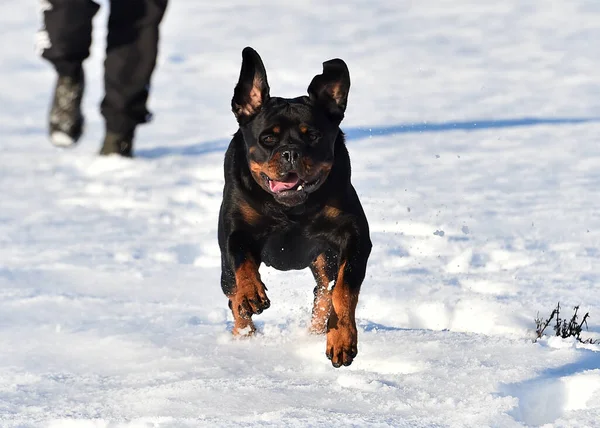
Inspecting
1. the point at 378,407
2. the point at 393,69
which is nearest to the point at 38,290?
the point at 378,407

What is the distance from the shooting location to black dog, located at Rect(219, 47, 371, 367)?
319 cm

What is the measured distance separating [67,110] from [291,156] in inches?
142

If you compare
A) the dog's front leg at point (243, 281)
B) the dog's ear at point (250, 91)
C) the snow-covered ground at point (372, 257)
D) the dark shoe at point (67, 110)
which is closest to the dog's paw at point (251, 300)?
the dog's front leg at point (243, 281)

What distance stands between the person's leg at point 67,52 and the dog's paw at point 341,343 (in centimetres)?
372

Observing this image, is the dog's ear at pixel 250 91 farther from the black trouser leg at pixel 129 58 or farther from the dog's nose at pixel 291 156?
the black trouser leg at pixel 129 58

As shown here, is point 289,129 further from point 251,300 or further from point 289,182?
point 251,300

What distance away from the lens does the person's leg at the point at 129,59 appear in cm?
647

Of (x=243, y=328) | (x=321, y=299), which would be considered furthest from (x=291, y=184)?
(x=321, y=299)

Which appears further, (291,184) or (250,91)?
(250,91)

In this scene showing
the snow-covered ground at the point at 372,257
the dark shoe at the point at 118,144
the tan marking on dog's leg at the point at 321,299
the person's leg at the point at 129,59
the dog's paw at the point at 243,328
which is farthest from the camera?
the dark shoe at the point at 118,144

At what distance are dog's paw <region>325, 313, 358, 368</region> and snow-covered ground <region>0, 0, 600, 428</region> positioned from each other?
50mm

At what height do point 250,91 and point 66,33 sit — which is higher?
point 250,91

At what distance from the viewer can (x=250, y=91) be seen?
3445 millimetres

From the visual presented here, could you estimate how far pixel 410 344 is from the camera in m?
3.35
